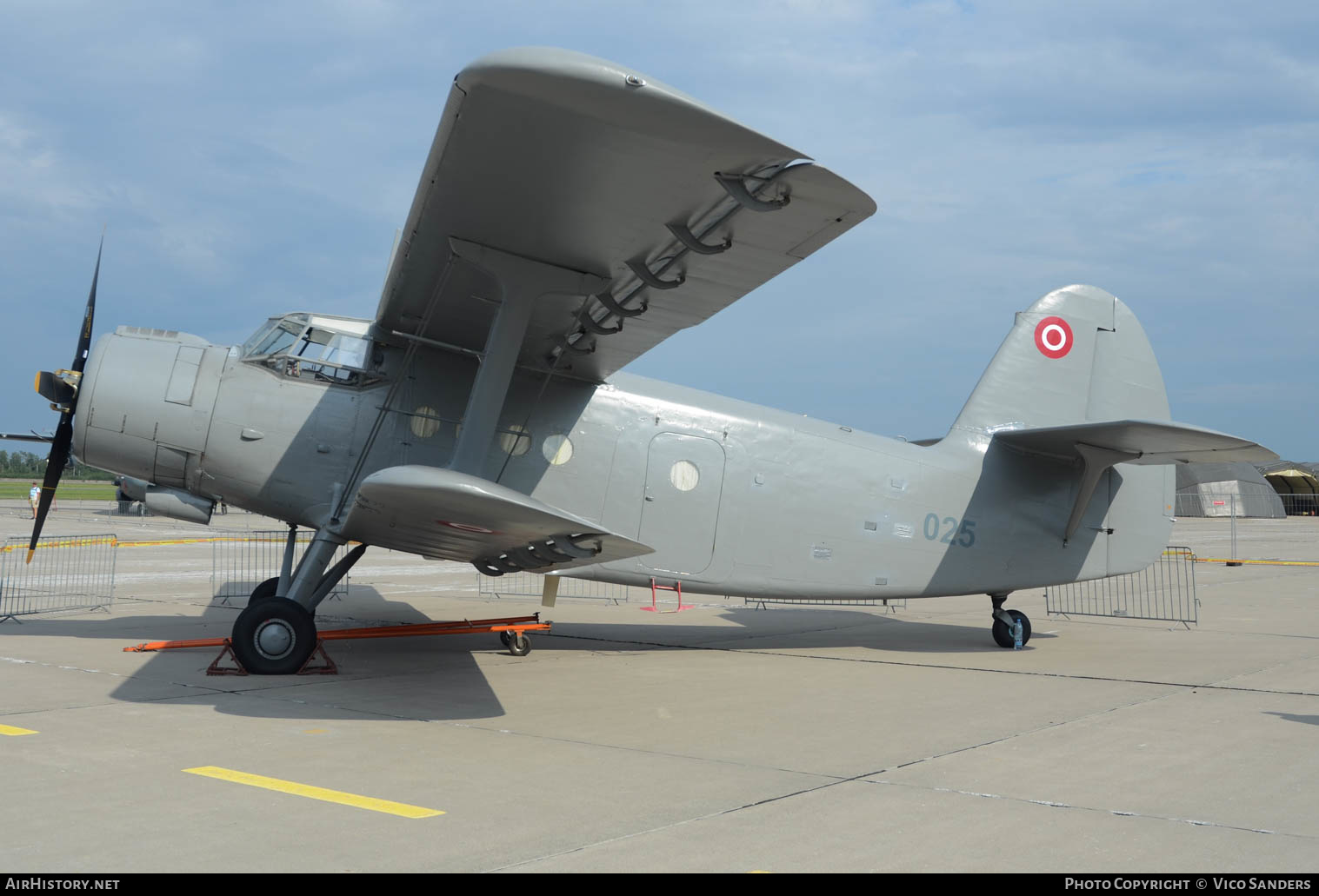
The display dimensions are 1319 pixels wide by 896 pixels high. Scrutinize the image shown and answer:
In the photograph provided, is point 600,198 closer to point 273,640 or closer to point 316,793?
point 316,793

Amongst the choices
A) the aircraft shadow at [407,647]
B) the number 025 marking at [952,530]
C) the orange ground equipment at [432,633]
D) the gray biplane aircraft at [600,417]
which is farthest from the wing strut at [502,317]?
the number 025 marking at [952,530]

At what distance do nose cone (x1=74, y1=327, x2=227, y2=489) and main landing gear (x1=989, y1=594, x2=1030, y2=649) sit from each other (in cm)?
814

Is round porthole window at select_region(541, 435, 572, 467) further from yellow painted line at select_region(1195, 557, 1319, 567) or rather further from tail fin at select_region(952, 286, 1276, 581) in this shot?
yellow painted line at select_region(1195, 557, 1319, 567)

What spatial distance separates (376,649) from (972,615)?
896 centimetres

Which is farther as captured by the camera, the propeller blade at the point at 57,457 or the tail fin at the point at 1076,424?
the tail fin at the point at 1076,424

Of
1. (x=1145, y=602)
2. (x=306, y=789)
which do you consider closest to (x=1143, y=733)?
(x=306, y=789)

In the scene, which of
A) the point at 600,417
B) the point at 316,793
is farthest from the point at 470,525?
the point at 600,417

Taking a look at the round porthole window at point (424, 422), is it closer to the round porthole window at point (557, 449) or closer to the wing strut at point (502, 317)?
the round porthole window at point (557, 449)

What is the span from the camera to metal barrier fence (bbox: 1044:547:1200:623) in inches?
571

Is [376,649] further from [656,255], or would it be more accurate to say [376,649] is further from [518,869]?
[518,869]

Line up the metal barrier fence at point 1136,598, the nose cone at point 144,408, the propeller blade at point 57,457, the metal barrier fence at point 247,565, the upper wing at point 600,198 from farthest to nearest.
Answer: the metal barrier fence at point 247,565 → the metal barrier fence at point 1136,598 → the propeller blade at point 57,457 → the nose cone at point 144,408 → the upper wing at point 600,198

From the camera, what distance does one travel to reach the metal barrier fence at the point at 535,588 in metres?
16.6

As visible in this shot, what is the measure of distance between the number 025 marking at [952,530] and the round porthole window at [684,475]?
263 centimetres

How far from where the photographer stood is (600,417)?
934 centimetres
